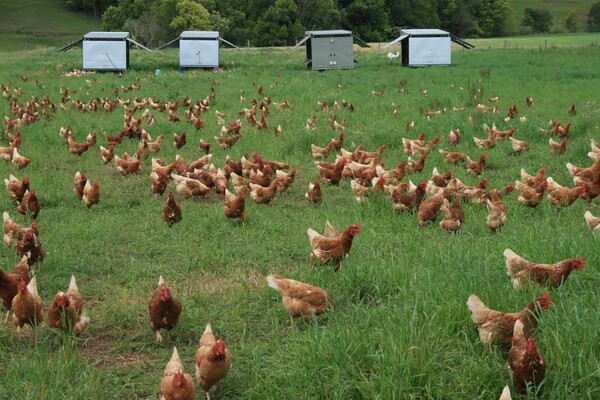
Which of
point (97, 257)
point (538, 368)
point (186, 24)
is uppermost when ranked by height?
point (186, 24)

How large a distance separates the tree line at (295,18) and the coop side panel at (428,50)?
33.2m

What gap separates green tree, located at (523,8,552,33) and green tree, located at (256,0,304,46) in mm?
51498

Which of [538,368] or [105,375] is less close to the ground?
[538,368]

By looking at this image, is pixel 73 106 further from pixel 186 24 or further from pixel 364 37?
pixel 364 37

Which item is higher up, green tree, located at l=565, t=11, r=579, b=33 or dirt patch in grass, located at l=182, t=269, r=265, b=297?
green tree, located at l=565, t=11, r=579, b=33

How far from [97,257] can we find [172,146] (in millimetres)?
5962

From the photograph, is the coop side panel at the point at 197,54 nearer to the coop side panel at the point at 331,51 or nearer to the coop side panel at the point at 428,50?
the coop side panel at the point at 331,51

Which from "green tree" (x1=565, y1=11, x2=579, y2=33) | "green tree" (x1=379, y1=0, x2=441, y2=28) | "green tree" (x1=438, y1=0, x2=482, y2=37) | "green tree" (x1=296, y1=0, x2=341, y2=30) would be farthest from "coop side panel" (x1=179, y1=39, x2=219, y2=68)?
"green tree" (x1=565, y1=11, x2=579, y2=33)

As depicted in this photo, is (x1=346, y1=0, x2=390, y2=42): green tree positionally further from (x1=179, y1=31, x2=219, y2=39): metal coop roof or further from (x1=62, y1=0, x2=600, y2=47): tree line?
(x1=179, y1=31, x2=219, y2=39): metal coop roof

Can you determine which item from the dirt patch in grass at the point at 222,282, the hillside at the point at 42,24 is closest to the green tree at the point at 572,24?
the hillside at the point at 42,24

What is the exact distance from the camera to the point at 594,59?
28.5 m

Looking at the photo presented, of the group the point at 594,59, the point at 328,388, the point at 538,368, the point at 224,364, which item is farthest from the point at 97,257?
the point at 594,59

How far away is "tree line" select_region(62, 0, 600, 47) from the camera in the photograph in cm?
6788

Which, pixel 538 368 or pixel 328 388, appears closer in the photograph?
pixel 538 368
